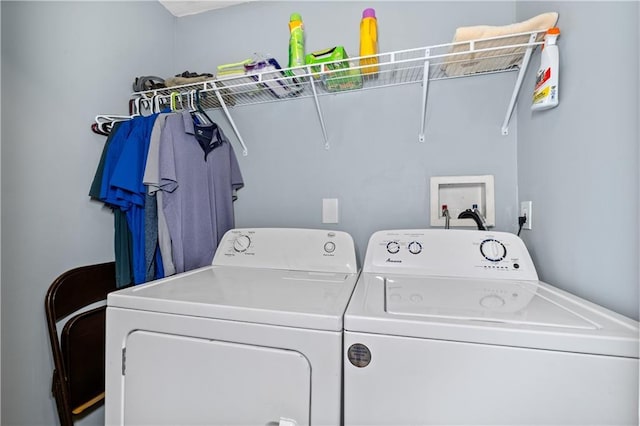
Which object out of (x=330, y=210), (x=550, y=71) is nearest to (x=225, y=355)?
(x=330, y=210)

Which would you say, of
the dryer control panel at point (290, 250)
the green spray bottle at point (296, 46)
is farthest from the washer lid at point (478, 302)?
the green spray bottle at point (296, 46)

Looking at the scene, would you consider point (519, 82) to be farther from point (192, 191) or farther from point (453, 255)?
point (192, 191)

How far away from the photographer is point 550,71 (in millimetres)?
904

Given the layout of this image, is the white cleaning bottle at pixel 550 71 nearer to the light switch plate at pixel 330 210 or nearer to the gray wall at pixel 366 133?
the gray wall at pixel 366 133

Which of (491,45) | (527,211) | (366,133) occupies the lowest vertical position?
(527,211)

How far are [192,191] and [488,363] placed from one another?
134 centimetres

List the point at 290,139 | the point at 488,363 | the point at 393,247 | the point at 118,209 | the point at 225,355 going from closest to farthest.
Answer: the point at 488,363 → the point at 225,355 → the point at 393,247 → the point at 118,209 → the point at 290,139

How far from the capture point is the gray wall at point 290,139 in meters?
0.82

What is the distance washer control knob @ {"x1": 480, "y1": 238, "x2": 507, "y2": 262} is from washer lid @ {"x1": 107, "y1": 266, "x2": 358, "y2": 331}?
1.68 feet

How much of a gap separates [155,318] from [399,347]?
64 centimetres

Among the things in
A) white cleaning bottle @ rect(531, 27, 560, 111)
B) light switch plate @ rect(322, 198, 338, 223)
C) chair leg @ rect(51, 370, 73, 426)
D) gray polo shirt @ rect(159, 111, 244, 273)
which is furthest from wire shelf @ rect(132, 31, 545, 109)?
chair leg @ rect(51, 370, 73, 426)

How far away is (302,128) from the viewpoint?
62.8 inches

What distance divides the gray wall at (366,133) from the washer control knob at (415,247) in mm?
325

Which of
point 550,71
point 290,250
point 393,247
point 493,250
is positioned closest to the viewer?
point 550,71
